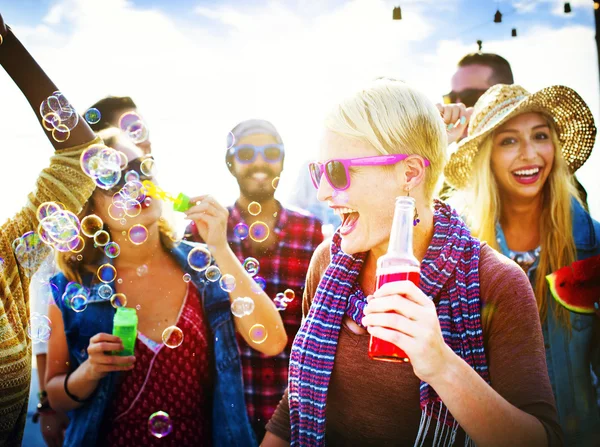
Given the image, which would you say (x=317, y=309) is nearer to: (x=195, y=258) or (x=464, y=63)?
(x=195, y=258)

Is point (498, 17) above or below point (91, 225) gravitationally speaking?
above

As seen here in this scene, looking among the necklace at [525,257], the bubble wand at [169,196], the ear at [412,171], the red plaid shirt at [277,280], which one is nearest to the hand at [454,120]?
the necklace at [525,257]

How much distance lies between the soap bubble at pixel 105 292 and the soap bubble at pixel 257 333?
2.56ft

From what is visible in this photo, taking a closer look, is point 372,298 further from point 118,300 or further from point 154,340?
point 118,300

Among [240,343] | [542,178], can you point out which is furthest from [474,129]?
[240,343]

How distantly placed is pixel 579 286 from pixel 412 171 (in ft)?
4.23

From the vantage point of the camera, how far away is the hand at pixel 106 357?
217cm

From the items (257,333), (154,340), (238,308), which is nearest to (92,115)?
(154,340)

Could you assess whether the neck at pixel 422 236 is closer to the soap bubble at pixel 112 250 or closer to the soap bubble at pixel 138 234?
the soap bubble at pixel 138 234

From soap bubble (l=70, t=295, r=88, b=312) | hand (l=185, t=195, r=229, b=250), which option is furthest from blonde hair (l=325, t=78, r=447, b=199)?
soap bubble (l=70, t=295, r=88, b=312)

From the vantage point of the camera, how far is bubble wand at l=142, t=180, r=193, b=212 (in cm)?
232

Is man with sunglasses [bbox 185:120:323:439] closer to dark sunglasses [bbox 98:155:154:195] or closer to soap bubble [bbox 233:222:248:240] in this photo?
soap bubble [bbox 233:222:248:240]

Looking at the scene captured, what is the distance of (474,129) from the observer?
2.93m

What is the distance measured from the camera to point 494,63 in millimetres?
3832
